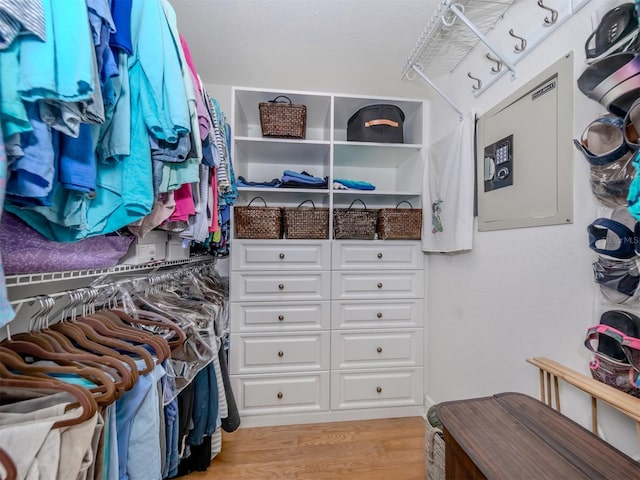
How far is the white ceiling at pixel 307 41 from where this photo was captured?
1.29 metres

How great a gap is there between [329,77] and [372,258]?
1.22 metres

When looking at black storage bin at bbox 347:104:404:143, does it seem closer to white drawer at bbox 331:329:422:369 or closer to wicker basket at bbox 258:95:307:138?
wicker basket at bbox 258:95:307:138

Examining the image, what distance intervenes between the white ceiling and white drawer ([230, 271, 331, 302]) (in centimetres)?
129

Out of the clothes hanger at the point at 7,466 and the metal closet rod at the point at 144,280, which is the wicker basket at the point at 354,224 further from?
the clothes hanger at the point at 7,466

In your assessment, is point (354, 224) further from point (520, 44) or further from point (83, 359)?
point (83, 359)

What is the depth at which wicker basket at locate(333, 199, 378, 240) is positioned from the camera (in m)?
1.69

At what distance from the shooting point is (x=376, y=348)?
173 centimetres

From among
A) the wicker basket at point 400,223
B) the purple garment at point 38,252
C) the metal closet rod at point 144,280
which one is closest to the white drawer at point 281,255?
the metal closet rod at point 144,280

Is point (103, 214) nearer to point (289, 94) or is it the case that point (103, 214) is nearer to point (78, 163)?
point (78, 163)

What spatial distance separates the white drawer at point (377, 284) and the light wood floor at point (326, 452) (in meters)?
0.78

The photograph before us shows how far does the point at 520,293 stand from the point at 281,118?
4.92 ft

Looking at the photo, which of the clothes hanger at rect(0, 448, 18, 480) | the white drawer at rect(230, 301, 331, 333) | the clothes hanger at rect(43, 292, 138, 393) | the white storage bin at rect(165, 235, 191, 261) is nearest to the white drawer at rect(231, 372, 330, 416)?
the white drawer at rect(230, 301, 331, 333)

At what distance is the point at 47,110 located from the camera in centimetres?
48

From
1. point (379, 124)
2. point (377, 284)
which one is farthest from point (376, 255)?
point (379, 124)
